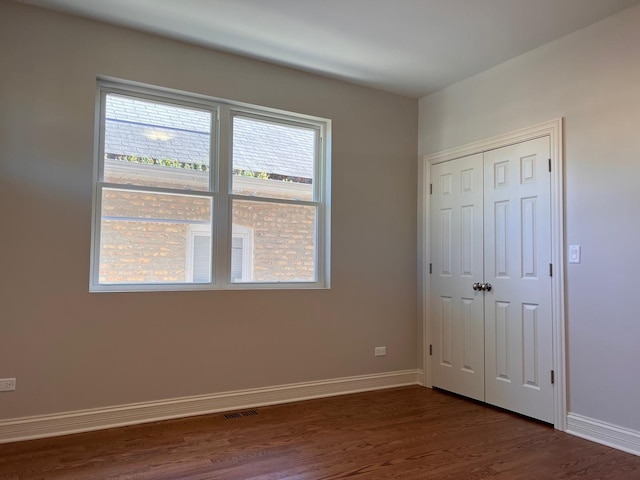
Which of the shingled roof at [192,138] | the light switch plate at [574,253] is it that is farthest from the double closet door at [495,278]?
the shingled roof at [192,138]

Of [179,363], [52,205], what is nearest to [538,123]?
[179,363]

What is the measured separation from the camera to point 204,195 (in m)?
3.52

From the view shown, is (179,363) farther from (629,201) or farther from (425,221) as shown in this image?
(629,201)

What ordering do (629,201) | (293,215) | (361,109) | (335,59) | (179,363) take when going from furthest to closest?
(361,109)
(293,215)
(335,59)
(179,363)
(629,201)

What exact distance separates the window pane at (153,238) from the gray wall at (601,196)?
266cm

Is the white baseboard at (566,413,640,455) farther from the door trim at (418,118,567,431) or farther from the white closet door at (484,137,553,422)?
the white closet door at (484,137,553,422)

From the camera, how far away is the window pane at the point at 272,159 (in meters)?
3.71

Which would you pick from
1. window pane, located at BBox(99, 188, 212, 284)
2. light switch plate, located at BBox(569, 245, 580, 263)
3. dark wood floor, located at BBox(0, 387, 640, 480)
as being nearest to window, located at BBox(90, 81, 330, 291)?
window pane, located at BBox(99, 188, 212, 284)

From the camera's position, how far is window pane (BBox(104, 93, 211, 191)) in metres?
3.25

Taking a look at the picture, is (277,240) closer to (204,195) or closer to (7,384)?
(204,195)

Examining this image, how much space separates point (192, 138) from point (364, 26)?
5.00 feet

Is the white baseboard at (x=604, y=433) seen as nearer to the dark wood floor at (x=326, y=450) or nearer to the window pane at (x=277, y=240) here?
the dark wood floor at (x=326, y=450)

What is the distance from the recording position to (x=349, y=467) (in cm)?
249

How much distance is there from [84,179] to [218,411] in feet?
6.31
